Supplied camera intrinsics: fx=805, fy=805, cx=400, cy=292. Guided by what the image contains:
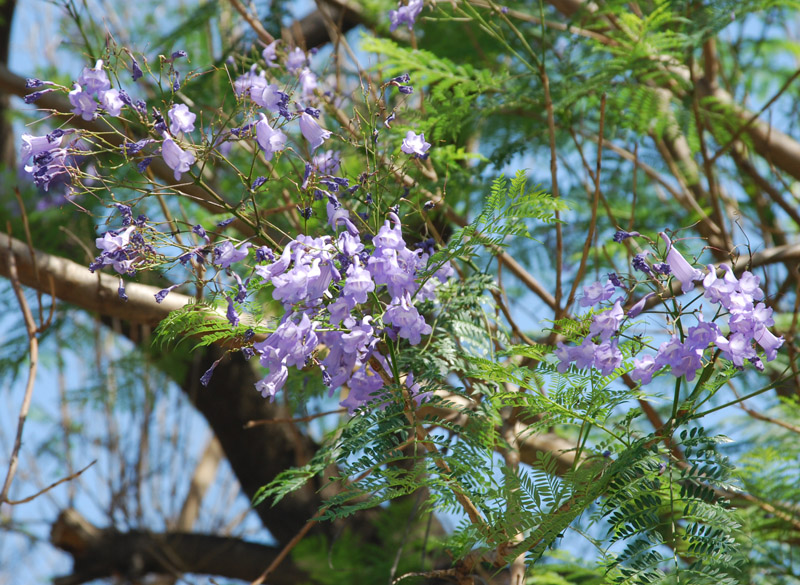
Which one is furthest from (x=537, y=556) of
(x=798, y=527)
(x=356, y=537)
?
(x=356, y=537)

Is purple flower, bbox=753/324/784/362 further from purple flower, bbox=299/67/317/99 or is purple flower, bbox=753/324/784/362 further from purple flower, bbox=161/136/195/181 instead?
purple flower, bbox=299/67/317/99

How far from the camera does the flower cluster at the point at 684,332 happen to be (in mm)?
1229

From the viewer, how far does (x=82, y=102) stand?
1302 millimetres

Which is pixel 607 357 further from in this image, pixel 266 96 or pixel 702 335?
pixel 266 96

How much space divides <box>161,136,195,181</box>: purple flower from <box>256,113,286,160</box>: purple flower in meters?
0.12

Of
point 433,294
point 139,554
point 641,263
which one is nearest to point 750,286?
point 641,263

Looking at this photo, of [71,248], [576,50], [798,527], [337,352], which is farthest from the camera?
[71,248]

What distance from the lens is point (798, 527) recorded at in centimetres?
209

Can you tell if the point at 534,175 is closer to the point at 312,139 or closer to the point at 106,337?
the point at 312,139

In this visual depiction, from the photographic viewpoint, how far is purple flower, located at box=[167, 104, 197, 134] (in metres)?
1.29

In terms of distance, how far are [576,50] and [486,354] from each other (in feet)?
4.87

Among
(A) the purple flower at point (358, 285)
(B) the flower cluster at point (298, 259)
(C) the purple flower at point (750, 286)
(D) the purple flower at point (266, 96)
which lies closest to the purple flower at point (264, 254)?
(B) the flower cluster at point (298, 259)

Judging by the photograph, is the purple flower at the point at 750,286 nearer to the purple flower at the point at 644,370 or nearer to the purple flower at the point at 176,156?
the purple flower at the point at 644,370

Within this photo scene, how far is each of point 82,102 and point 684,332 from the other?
1.06 m
